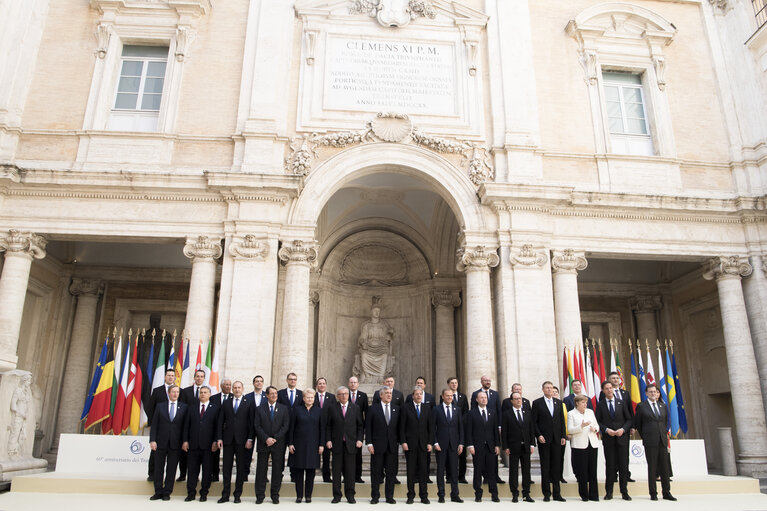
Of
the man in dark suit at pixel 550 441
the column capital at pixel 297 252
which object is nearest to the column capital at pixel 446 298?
the column capital at pixel 297 252

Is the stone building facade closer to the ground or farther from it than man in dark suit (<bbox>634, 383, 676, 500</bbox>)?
farther from it

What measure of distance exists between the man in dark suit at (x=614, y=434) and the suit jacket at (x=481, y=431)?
148 centimetres

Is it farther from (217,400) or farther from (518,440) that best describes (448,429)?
(217,400)

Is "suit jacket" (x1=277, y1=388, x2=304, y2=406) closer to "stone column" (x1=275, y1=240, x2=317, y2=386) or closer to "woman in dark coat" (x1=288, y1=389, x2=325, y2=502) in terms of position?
"woman in dark coat" (x1=288, y1=389, x2=325, y2=502)

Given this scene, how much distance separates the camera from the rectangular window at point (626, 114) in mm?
12844

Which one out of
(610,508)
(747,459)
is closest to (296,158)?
(610,508)

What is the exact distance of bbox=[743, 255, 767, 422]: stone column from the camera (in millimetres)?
11375

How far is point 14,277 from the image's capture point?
34.8 ft

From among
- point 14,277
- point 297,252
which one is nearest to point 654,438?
point 297,252

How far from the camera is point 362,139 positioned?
11742 mm

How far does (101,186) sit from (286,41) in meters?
4.77

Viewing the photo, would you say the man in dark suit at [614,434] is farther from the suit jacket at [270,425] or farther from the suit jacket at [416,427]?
the suit jacket at [270,425]

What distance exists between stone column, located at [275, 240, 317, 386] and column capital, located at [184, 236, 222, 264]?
1186 millimetres

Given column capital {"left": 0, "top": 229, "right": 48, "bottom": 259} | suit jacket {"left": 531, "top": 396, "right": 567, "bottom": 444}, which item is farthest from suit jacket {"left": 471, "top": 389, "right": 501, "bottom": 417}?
column capital {"left": 0, "top": 229, "right": 48, "bottom": 259}
